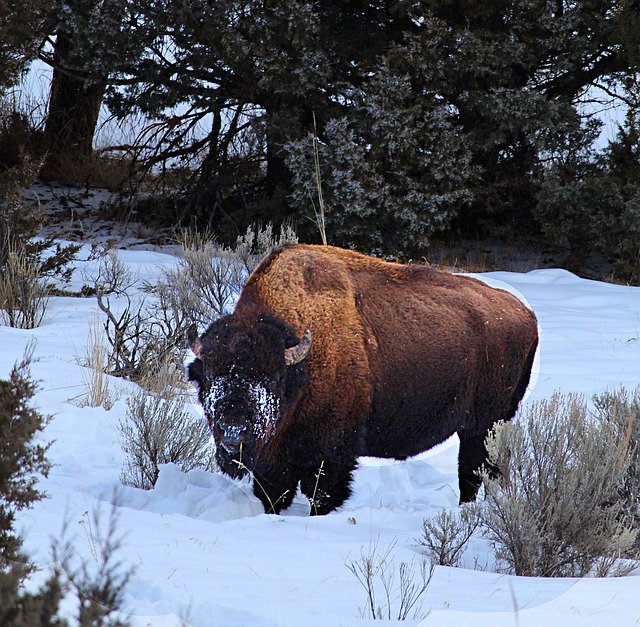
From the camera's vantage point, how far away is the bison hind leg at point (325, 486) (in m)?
5.25

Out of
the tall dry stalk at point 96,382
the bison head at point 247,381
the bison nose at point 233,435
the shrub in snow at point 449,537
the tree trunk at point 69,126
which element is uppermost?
the tree trunk at point 69,126

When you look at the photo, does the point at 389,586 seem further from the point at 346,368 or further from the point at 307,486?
the point at 346,368

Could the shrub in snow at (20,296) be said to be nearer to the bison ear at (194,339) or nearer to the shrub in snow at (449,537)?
the bison ear at (194,339)

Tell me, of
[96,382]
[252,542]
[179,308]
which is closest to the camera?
[252,542]

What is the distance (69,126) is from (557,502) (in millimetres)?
13515

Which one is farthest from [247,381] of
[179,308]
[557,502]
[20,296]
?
[20,296]

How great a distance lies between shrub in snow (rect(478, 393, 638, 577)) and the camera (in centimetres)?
454

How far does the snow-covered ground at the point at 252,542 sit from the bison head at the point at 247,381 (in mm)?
391

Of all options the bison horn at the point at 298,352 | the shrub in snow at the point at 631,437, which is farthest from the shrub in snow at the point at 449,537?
the bison horn at the point at 298,352

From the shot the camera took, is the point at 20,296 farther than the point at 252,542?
Yes

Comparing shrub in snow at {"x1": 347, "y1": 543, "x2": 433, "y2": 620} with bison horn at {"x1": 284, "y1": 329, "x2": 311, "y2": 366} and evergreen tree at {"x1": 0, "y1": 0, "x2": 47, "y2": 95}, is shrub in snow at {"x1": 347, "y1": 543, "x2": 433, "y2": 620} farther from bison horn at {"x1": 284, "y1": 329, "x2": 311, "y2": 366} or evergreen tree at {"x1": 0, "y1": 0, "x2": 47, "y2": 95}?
evergreen tree at {"x1": 0, "y1": 0, "x2": 47, "y2": 95}

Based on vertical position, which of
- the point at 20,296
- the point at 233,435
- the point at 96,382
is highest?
the point at 20,296

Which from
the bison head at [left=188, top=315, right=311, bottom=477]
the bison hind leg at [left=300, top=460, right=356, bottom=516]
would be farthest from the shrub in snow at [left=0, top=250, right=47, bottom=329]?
the bison hind leg at [left=300, top=460, right=356, bottom=516]

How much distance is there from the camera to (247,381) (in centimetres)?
477
